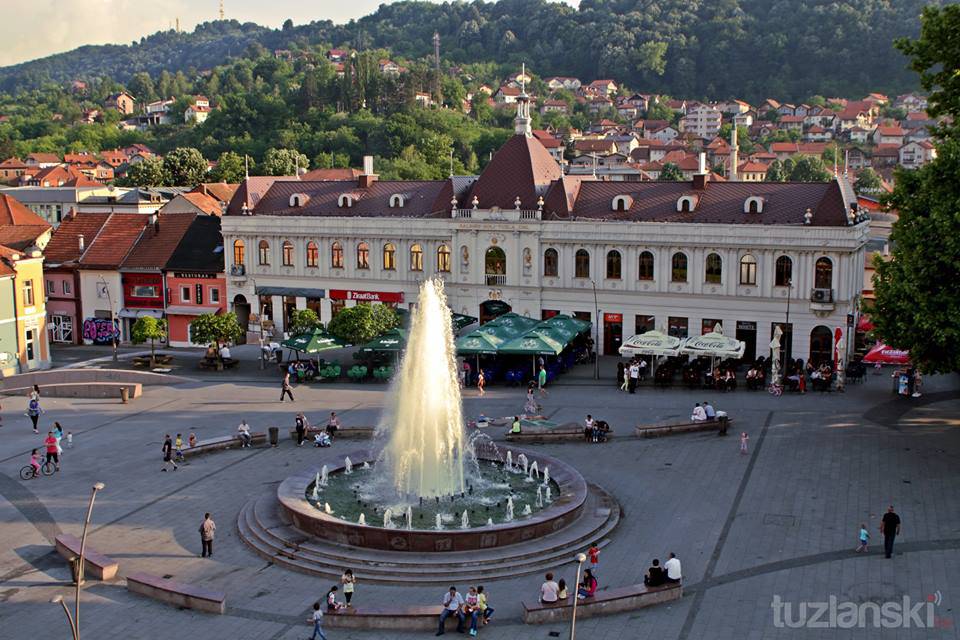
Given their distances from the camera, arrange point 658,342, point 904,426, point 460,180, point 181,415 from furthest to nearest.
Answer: point 460,180 < point 658,342 < point 181,415 < point 904,426

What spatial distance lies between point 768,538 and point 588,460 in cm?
989

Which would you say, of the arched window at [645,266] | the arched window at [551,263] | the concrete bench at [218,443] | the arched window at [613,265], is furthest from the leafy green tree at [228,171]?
the concrete bench at [218,443]

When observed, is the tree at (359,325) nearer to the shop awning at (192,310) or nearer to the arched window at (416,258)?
the arched window at (416,258)

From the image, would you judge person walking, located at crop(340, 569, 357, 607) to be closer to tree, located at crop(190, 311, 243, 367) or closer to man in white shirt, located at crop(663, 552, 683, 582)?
man in white shirt, located at crop(663, 552, 683, 582)

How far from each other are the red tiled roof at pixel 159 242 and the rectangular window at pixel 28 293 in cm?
957

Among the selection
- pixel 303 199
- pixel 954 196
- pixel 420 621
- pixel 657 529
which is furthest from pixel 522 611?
pixel 303 199

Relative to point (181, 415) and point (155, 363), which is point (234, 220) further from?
point (181, 415)

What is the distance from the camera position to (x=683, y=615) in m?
24.4

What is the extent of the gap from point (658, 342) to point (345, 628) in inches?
1205

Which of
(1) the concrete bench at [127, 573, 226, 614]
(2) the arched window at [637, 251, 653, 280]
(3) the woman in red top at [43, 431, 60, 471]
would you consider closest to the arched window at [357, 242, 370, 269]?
(2) the arched window at [637, 251, 653, 280]

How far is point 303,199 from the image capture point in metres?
67.6

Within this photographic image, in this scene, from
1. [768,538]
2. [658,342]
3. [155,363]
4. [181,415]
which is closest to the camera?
[768,538]

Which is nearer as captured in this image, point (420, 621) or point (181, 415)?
point (420, 621)

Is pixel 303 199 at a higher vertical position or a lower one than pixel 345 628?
higher
